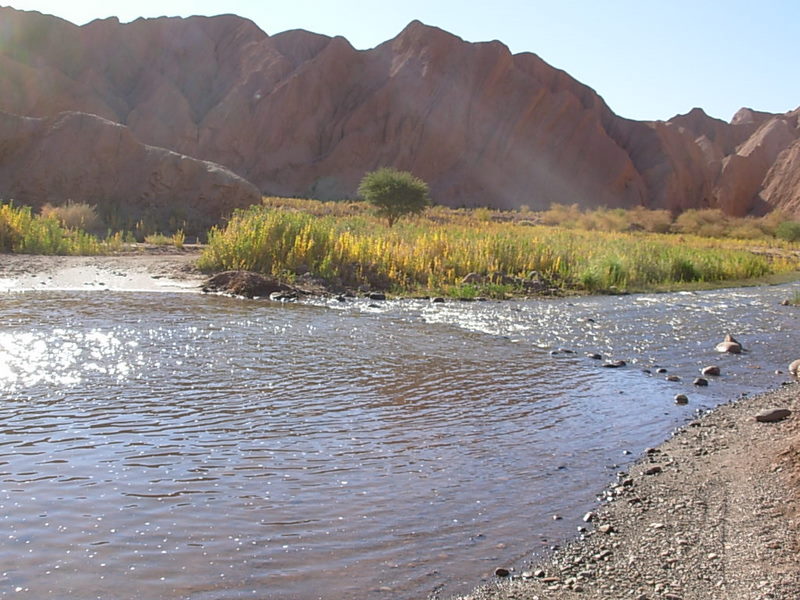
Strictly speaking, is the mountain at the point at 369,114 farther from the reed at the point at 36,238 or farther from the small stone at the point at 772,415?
the small stone at the point at 772,415

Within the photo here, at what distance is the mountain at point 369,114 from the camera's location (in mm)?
60281

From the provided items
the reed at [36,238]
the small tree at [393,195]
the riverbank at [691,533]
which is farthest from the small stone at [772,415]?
the small tree at [393,195]

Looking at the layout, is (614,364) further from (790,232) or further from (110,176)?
(790,232)

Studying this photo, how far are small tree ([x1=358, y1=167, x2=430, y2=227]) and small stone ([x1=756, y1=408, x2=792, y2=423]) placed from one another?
26230 millimetres

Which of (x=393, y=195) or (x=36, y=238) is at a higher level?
(x=393, y=195)

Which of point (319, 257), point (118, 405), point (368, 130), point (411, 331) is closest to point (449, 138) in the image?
point (368, 130)

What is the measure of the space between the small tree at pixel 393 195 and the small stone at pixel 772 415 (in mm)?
26230

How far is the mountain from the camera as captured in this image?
60281 millimetres

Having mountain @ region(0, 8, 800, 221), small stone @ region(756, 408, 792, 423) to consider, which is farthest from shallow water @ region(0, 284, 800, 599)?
mountain @ region(0, 8, 800, 221)

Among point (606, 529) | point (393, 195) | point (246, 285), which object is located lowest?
point (606, 529)

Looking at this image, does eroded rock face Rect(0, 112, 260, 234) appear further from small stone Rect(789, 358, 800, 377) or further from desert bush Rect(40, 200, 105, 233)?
small stone Rect(789, 358, 800, 377)

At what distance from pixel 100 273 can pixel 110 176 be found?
405 inches

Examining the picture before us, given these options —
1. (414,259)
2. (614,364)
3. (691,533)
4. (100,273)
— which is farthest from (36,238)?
(691,533)

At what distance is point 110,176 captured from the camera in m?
24.2
